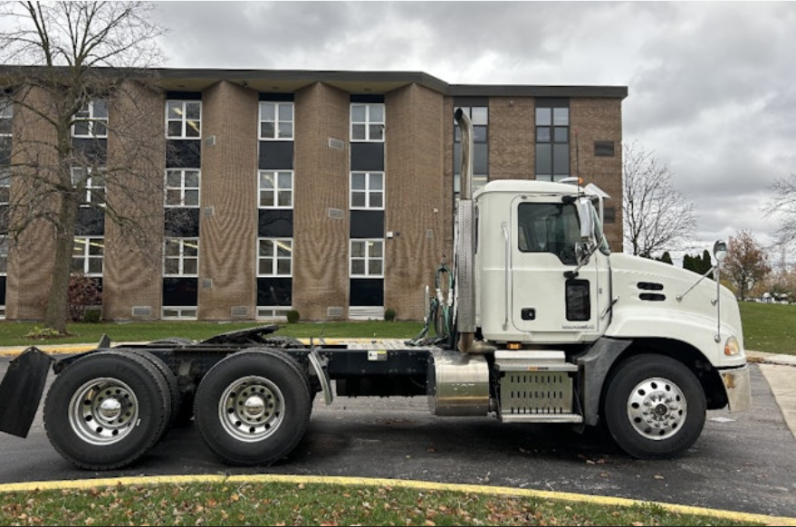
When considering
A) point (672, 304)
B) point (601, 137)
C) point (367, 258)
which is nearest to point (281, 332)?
point (367, 258)

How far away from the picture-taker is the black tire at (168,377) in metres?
5.64

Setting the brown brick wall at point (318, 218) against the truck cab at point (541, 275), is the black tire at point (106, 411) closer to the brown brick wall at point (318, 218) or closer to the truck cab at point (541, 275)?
the truck cab at point (541, 275)

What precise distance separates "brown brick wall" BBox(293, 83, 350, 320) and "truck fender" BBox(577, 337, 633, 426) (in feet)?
69.8

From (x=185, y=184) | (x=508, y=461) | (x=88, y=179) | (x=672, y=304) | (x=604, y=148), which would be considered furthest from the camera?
(x=604, y=148)

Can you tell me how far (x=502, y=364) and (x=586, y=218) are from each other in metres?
1.64

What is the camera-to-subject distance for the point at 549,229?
605 cm

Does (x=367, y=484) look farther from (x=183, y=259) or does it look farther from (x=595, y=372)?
(x=183, y=259)

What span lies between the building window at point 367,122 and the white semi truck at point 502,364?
22.2 meters

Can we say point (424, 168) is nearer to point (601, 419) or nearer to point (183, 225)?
point (183, 225)

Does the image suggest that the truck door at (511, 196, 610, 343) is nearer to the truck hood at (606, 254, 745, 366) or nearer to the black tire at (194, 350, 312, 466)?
the truck hood at (606, 254, 745, 366)

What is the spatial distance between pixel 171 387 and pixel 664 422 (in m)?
4.90

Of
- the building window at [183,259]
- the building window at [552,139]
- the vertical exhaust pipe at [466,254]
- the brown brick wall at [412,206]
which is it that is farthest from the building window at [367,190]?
the vertical exhaust pipe at [466,254]

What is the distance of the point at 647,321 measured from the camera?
5.81 metres

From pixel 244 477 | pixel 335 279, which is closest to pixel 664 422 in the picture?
pixel 244 477
